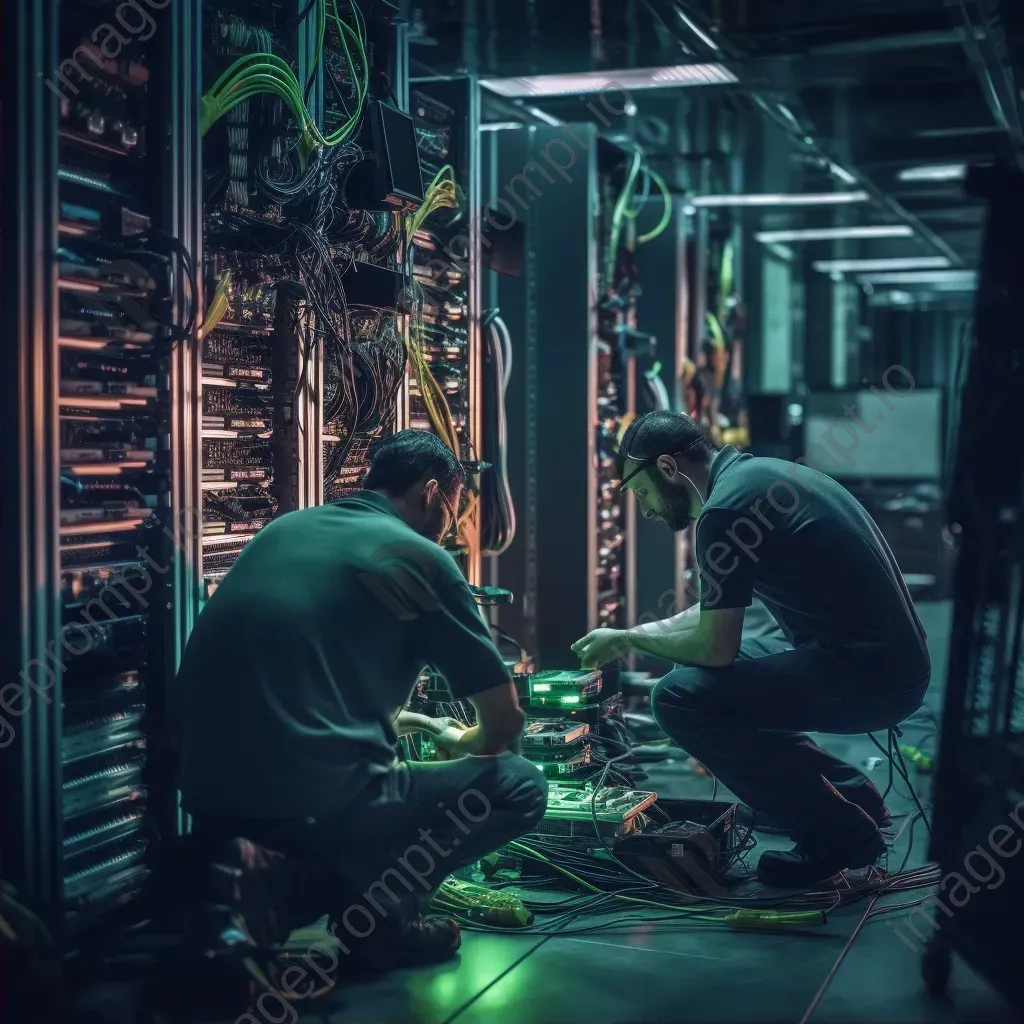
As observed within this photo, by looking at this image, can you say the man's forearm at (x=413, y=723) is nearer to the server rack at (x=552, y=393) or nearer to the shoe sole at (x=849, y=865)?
the shoe sole at (x=849, y=865)

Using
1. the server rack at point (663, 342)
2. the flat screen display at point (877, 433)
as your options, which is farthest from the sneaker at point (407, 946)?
the flat screen display at point (877, 433)

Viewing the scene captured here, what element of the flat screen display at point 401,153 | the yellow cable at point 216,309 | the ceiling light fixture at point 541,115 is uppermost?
the ceiling light fixture at point 541,115

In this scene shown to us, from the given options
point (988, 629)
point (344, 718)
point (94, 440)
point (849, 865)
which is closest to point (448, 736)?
point (344, 718)

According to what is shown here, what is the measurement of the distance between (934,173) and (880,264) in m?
4.89

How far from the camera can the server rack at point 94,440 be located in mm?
2984

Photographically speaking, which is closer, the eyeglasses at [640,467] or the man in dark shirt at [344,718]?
the man in dark shirt at [344,718]

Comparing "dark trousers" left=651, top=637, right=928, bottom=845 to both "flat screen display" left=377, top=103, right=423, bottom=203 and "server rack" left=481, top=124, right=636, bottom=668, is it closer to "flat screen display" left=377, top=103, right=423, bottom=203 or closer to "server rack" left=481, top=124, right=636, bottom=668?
"flat screen display" left=377, top=103, right=423, bottom=203

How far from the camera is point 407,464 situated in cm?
354

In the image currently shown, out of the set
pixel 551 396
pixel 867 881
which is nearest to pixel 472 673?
pixel 867 881

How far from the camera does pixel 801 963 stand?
135 inches

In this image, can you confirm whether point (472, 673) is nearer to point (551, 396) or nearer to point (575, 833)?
point (575, 833)

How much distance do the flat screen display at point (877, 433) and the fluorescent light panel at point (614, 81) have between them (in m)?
5.31

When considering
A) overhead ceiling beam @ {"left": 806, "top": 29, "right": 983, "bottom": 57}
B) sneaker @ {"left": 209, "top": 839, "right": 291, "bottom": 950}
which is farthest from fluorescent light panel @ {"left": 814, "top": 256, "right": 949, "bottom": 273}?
sneaker @ {"left": 209, "top": 839, "right": 291, "bottom": 950}

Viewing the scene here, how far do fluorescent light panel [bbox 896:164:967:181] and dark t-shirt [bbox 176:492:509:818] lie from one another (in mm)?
5797
